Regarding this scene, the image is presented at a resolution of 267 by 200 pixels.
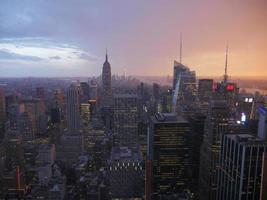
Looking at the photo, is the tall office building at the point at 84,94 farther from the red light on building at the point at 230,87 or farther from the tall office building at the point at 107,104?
the red light on building at the point at 230,87

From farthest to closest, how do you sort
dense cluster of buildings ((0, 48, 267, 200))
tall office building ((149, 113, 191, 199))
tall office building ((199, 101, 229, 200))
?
tall office building ((149, 113, 191, 199))
tall office building ((199, 101, 229, 200))
dense cluster of buildings ((0, 48, 267, 200))

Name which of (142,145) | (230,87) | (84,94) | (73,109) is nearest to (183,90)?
(230,87)

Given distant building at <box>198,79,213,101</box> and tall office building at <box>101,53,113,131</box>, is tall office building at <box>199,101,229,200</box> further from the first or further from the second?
tall office building at <box>101,53,113,131</box>

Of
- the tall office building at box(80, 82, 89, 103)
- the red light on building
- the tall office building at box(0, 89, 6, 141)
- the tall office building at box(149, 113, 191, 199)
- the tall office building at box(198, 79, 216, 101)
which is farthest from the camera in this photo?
the tall office building at box(80, 82, 89, 103)

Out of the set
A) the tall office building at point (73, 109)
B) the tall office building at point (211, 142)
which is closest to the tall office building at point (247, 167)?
the tall office building at point (211, 142)

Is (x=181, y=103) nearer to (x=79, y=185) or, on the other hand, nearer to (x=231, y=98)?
(x=231, y=98)

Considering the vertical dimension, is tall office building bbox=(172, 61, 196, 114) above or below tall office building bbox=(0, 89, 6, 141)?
above

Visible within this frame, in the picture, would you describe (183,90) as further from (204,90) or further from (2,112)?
(2,112)

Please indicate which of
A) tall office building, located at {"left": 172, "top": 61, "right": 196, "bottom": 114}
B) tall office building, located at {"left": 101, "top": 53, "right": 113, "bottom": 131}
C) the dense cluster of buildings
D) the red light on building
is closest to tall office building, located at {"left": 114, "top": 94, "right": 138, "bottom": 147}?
the dense cluster of buildings
